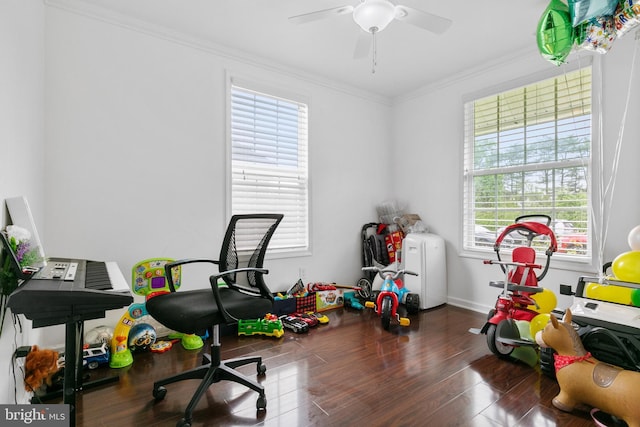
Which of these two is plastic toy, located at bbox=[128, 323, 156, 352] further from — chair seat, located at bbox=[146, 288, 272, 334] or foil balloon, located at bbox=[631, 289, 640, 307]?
foil balloon, located at bbox=[631, 289, 640, 307]

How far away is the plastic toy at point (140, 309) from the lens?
2.15 m

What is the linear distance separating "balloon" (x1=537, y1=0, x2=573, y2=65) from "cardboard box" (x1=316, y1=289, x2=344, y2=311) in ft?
8.90

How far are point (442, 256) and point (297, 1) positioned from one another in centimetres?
288

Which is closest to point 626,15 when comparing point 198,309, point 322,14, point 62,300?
point 322,14

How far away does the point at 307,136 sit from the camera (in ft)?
11.6

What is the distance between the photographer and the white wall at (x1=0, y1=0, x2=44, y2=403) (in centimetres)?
128

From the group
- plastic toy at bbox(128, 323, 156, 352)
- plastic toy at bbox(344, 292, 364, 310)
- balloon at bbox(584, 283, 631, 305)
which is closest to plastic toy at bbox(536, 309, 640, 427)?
balloon at bbox(584, 283, 631, 305)

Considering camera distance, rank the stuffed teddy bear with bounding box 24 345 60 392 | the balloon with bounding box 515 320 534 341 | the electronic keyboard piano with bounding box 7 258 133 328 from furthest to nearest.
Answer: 1. the balloon with bounding box 515 320 534 341
2. the stuffed teddy bear with bounding box 24 345 60 392
3. the electronic keyboard piano with bounding box 7 258 133 328

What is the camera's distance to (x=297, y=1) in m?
2.28

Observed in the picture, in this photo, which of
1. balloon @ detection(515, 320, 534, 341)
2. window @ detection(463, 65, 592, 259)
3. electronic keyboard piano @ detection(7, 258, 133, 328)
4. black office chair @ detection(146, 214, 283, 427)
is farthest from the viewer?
window @ detection(463, 65, 592, 259)

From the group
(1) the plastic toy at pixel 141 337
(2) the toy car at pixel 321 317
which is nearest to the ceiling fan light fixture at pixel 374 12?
(2) the toy car at pixel 321 317

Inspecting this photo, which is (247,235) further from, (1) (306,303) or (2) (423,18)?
(2) (423,18)

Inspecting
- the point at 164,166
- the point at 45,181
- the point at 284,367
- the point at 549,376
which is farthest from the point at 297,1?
the point at 549,376

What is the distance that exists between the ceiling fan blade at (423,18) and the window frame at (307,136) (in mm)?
1650
